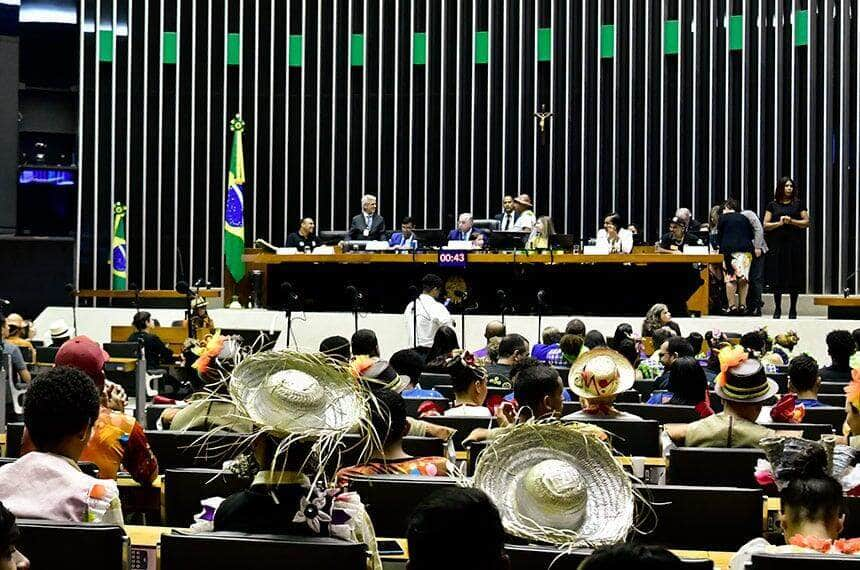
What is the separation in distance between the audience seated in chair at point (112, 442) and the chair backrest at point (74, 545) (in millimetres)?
1312

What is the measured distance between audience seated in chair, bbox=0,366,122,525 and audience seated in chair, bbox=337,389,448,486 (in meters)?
0.90

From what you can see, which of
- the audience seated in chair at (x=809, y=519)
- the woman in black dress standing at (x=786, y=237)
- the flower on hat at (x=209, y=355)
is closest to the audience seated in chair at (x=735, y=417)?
the audience seated in chair at (x=809, y=519)

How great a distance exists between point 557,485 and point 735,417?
2.21 metres

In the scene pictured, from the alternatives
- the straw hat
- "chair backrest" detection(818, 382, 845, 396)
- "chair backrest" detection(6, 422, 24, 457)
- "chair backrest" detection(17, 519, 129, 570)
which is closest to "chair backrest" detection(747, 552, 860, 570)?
"chair backrest" detection(17, 519, 129, 570)

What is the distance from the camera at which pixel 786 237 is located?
41.5ft

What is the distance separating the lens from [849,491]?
3686 mm

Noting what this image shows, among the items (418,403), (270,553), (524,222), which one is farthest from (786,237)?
(270,553)

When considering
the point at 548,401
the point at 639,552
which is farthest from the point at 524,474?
the point at 548,401

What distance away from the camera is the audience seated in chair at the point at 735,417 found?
4629 mm

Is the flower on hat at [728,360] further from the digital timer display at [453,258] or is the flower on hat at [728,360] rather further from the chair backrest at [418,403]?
the digital timer display at [453,258]

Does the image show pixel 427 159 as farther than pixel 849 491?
Yes

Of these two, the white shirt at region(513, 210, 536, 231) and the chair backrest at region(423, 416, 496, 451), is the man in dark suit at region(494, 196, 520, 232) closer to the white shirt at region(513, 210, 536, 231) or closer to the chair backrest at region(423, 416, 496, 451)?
the white shirt at region(513, 210, 536, 231)

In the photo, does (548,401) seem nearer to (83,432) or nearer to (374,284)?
(83,432)

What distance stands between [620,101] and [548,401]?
43.8ft
